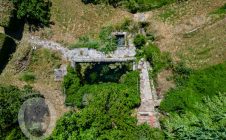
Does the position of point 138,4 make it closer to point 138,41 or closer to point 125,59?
point 138,41

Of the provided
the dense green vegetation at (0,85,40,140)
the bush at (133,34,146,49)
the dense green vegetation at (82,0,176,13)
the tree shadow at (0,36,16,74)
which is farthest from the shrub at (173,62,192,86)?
the tree shadow at (0,36,16,74)

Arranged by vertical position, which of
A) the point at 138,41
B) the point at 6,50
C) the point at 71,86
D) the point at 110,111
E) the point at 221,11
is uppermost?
the point at 221,11

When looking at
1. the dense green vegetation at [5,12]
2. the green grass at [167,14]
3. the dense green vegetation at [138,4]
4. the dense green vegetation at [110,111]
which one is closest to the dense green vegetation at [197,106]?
the dense green vegetation at [110,111]

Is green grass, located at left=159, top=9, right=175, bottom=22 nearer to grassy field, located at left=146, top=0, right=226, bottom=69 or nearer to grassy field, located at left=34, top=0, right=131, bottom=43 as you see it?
grassy field, located at left=146, top=0, right=226, bottom=69

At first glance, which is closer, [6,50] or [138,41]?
[6,50]

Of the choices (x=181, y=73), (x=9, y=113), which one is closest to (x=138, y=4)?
(x=181, y=73)

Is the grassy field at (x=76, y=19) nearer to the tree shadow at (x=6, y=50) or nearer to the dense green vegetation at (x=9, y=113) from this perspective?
the tree shadow at (x=6, y=50)
